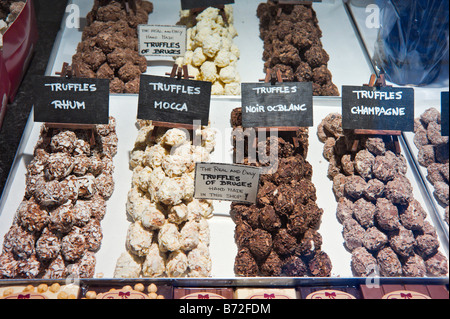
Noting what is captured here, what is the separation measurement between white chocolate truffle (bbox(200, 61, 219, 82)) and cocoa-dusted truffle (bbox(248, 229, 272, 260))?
4.46ft

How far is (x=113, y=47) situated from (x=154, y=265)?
1829 millimetres

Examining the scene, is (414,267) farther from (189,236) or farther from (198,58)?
(198,58)

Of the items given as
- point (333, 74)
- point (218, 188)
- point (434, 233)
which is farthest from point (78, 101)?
point (434, 233)

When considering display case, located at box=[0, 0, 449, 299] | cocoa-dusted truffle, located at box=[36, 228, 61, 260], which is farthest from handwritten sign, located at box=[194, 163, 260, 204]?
cocoa-dusted truffle, located at box=[36, 228, 61, 260]

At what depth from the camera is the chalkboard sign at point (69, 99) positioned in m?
2.54

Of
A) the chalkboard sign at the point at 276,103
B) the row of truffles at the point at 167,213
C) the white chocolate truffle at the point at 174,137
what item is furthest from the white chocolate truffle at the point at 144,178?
the chalkboard sign at the point at 276,103

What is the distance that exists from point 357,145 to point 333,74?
0.96m

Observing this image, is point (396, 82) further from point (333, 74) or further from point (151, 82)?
point (151, 82)

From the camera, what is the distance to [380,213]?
2492 mm

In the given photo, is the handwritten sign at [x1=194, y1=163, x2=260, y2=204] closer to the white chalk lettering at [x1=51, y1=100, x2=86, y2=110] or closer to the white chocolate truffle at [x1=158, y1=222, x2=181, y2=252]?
the white chocolate truffle at [x1=158, y1=222, x2=181, y2=252]

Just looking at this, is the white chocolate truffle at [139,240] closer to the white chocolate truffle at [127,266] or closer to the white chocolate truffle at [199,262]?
the white chocolate truffle at [127,266]

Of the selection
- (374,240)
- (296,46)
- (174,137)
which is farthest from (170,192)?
(296,46)

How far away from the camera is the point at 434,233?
8.00 ft

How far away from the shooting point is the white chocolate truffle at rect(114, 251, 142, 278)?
2.30 m
